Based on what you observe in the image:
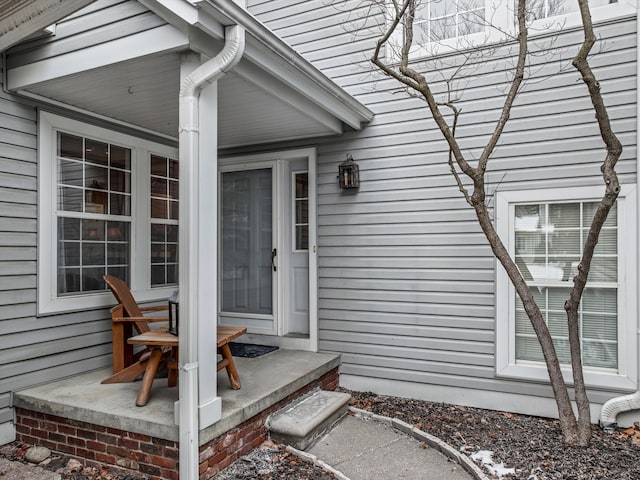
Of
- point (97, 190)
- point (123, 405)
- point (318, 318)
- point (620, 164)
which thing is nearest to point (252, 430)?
point (123, 405)

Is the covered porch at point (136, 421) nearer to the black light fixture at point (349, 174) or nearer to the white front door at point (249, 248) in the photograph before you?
the white front door at point (249, 248)

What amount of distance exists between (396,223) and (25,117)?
3206mm

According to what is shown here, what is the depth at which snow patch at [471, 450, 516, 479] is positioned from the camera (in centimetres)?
276

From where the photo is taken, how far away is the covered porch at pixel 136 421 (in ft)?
9.04

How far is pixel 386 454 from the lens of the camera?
3156mm

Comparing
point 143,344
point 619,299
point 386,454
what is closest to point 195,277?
point 143,344

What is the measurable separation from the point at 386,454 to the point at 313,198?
2538 mm

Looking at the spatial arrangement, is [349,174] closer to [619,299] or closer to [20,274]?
[619,299]

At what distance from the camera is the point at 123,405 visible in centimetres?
301

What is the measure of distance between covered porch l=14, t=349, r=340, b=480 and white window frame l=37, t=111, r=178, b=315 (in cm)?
65

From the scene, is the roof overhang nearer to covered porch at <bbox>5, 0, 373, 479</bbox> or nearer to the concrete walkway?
covered porch at <bbox>5, 0, 373, 479</bbox>

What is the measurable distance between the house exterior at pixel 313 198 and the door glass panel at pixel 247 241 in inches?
1.1

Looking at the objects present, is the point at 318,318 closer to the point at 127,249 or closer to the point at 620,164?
the point at 127,249

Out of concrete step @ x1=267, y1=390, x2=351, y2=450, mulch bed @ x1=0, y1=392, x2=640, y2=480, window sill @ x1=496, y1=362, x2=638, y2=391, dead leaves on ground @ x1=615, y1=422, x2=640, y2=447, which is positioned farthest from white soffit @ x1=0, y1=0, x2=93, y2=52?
dead leaves on ground @ x1=615, y1=422, x2=640, y2=447
